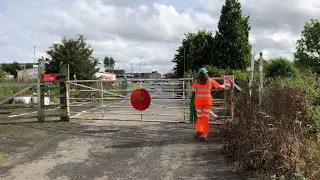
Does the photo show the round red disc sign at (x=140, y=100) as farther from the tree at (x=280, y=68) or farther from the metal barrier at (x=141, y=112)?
the tree at (x=280, y=68)

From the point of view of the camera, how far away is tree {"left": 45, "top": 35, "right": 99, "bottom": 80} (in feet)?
105

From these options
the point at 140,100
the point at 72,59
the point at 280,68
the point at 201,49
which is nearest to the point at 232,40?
the point at 201,49

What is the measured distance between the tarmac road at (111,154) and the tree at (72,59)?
21.6 meters

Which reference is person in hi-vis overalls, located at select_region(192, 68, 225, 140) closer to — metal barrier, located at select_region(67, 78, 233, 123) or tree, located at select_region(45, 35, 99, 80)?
metal barrier, located at select_region(67, 78, 233, 123)

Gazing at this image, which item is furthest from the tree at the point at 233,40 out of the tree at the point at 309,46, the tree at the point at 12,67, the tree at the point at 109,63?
the tree at the point at 109,63

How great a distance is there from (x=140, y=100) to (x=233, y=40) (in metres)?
20.2

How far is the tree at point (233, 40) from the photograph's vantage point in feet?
98.0

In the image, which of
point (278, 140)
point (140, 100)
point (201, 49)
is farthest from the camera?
point (201, 49)

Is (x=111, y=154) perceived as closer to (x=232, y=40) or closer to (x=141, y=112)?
(x=141, y=112)

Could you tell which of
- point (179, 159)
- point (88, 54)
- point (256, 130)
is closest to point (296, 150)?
point (256, 130)

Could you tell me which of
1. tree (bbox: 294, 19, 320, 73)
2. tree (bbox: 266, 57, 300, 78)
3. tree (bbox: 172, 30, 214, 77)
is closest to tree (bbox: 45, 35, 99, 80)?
tree (bbox: 172, 30, 214, 77)

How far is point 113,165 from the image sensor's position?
6508 mm

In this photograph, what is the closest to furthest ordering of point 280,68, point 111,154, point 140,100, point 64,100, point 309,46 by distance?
point 111,154
point 140,100
point 64,100
point 280,68
point 309,46

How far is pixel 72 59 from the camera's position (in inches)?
1255
